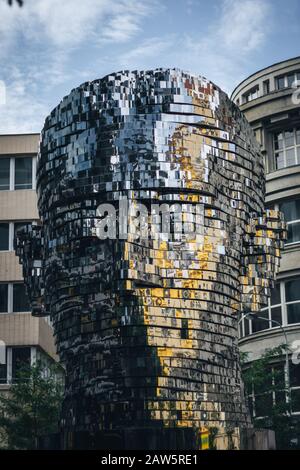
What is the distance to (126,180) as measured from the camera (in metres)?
14.3

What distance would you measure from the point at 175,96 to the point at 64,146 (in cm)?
185

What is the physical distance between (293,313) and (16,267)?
11.3 m

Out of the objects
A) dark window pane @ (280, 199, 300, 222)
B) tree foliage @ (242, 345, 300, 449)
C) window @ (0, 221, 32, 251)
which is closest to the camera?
tree foliage @ (242, 345, 300, 449)

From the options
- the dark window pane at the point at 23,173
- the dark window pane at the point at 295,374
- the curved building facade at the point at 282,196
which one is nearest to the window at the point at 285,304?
the curved building facade at the point at 282,196

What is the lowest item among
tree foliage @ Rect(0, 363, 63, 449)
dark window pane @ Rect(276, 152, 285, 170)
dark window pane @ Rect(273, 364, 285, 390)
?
tree foliage @ Rect(0, 363, 63, 449)

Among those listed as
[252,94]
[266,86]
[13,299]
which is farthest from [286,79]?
[13,299]

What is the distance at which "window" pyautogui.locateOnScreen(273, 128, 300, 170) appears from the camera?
138ft

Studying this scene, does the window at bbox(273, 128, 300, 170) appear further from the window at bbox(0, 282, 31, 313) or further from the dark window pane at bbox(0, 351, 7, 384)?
the dark window pane at bbox(0, 351, 7, 384)

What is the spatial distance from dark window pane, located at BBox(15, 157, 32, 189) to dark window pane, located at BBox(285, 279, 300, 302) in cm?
1143

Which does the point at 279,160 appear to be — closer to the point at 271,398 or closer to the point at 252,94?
the point at 252,94

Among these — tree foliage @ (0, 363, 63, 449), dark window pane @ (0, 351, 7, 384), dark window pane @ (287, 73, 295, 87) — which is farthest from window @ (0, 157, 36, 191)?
dark window pane @ (287, 73, 295, 87)

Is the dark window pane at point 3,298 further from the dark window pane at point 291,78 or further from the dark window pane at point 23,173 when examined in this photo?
the dark window pane at point 291,78
